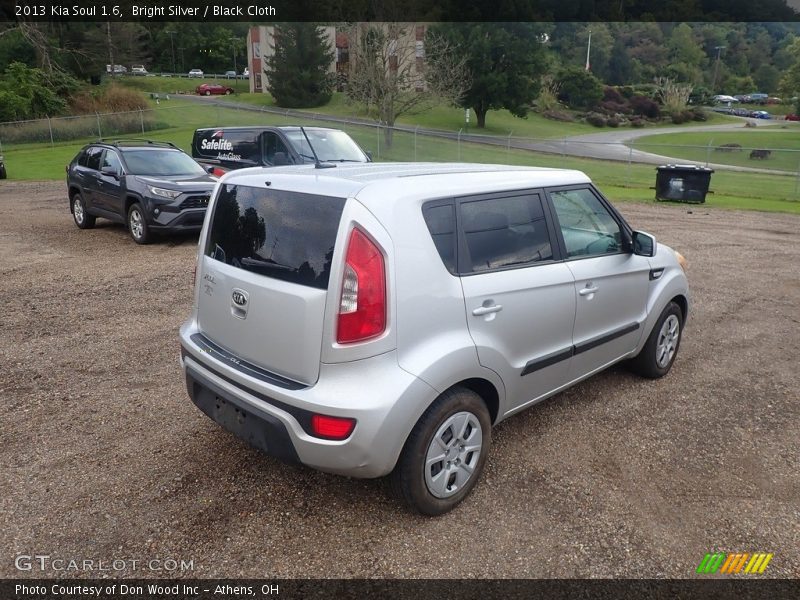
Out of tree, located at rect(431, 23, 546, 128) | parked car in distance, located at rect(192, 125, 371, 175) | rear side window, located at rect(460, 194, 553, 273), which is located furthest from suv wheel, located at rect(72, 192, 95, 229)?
tree, located at rect(431, 23, 546, 128)

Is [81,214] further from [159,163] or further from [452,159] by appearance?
[452,159]

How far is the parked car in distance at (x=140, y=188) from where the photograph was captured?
990 centimetres

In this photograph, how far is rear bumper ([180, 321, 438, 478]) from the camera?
273 centimetres

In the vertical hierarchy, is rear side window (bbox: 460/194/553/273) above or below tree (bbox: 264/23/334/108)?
below

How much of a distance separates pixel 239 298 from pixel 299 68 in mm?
58915

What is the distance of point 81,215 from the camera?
11.7 metres

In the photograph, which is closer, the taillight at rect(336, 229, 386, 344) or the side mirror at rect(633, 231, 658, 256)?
the taillight at rect(336, 229, 386, 344)

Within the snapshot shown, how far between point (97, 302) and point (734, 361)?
22.0ft

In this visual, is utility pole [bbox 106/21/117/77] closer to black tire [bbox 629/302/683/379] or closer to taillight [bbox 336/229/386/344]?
black tire [bbox 629/302/683/379]

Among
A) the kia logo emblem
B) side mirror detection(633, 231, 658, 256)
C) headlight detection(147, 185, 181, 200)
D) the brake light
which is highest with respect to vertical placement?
side mirror detection(633, 231, 658, 256)

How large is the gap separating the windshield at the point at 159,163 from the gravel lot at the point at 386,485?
520cm

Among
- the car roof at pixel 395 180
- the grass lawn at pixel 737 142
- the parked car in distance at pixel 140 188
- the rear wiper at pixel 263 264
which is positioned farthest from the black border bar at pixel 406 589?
the grass lawn at pixel 737 142

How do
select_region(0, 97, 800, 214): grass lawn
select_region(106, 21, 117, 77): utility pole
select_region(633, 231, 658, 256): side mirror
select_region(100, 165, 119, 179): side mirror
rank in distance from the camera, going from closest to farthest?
select_region(633, 231, 658, 256): side mirror → select_region(100, 165, 119, 179): side mirror → select_region(0, 97, 800, 214): grass lawn → select_region(106, 21, 117, 77): utility pole

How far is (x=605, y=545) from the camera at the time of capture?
302cm
